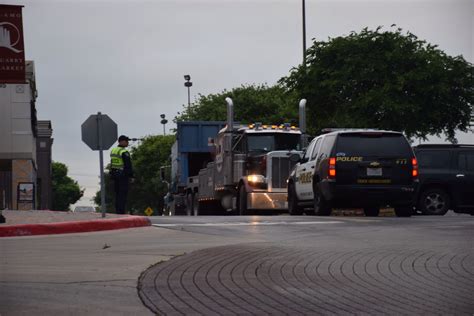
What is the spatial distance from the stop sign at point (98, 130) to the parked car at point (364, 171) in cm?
500

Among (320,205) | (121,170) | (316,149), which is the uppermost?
(316,149)

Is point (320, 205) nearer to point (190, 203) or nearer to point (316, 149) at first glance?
point (316, 149)

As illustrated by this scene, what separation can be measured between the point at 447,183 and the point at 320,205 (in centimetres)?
526

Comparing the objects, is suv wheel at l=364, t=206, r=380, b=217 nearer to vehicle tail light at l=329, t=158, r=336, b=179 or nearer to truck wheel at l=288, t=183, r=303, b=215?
truck wheel at l=288, t=183, r=303, b=215

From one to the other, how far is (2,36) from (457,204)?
15156 millimetres

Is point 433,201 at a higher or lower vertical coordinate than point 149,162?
lower

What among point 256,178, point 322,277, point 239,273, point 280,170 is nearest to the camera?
point 322,277

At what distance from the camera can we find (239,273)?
982 centimetres

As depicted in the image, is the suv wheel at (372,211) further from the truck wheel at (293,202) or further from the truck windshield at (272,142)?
the truck windshield at (272,142)

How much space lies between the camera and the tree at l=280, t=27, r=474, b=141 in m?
44.2

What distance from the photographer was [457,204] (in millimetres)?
26312

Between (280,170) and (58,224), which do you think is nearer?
(58,224)

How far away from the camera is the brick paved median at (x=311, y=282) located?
7.75 meters

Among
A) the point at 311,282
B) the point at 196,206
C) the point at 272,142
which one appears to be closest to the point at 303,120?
the point at 272,142
